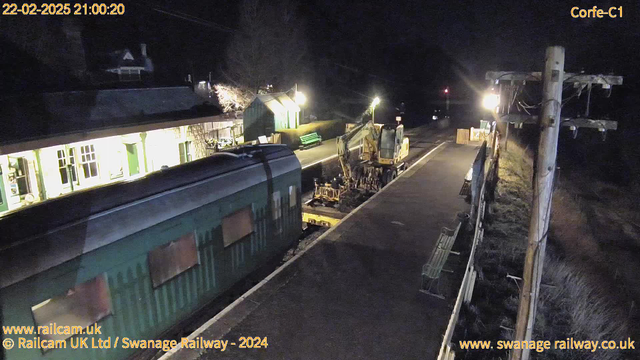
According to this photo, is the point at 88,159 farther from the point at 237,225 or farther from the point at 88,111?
the point at 237,225

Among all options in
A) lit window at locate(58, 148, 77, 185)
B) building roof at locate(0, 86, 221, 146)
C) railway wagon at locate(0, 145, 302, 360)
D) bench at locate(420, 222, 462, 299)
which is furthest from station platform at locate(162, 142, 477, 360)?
lit window at locate(58, 148, 77, 185)

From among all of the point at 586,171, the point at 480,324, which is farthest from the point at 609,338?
the point at 586,171

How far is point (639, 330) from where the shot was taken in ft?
40.0

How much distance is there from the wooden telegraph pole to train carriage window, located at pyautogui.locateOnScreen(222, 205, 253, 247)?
620 cm

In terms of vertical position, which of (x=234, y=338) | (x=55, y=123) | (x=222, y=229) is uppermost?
(x=55, y=123)

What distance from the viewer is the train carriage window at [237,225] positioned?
8.90 m

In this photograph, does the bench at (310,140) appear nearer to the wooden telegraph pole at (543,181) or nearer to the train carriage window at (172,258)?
the train carriage window at (172,258)

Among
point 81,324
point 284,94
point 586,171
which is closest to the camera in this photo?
point 81,324

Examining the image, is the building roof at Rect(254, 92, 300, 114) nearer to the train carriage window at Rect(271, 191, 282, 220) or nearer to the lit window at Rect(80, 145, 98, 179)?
the lit window at Rect(80, 145, 98, 179)

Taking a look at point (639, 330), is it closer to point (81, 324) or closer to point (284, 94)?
point (81, 324)

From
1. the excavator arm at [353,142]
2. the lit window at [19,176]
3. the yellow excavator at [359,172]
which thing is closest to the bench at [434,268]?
the yellow excavator at [359,172]

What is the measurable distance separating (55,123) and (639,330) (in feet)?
66.9

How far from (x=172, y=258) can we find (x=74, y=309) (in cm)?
191

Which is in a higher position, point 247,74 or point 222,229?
point 247,74
